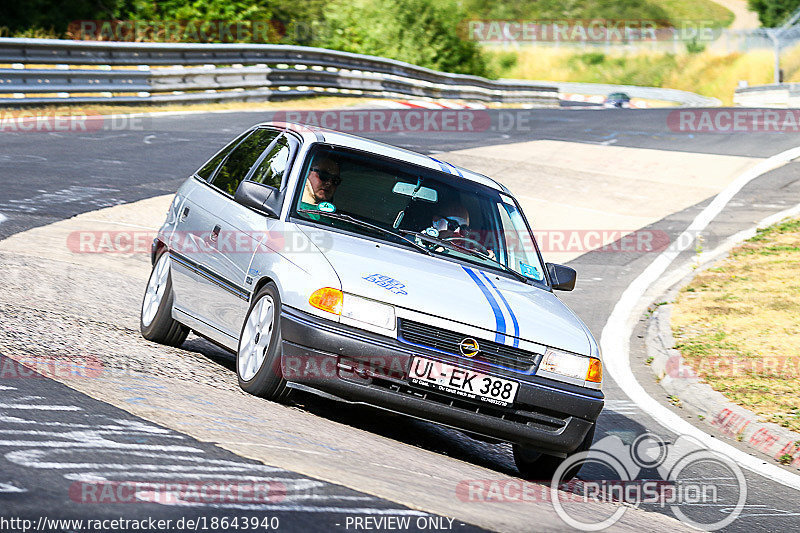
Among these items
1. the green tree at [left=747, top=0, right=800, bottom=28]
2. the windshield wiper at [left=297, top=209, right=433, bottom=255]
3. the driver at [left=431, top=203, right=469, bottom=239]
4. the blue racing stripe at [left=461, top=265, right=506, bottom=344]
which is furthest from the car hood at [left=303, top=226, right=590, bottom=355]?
the green tree at [left=747, top=0, right=800, bottom=28]

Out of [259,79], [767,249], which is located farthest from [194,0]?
[767,249]

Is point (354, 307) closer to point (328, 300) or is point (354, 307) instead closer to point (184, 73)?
point (328, 300)

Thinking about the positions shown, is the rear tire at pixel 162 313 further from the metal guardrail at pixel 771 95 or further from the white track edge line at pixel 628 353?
the metal guardrail at pixel 771 95

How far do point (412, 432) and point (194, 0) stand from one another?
93.5 ft

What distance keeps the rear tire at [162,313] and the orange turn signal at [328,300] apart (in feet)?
6.62

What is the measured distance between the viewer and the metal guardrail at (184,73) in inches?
786

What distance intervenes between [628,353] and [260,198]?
4.64m

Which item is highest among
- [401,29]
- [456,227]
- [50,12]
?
[50,12]

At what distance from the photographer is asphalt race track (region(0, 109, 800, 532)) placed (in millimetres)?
4012

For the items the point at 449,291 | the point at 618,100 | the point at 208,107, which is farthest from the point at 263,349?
the point at 618,100

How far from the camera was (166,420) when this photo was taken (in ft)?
16.9

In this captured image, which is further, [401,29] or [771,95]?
[401,29]

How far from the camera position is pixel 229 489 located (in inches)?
162

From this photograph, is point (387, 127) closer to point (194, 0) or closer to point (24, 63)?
point (24, 63)
